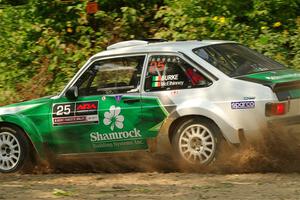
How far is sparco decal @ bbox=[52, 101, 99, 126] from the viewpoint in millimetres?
8134

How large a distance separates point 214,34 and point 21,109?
4.86 m

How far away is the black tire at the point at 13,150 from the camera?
868cm

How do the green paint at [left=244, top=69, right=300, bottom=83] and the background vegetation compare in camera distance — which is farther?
the background vegetation

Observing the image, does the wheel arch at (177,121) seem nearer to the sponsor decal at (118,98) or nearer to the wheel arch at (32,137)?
the sponsor decal at (118,98)

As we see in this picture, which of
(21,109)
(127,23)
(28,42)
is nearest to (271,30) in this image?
(127,23)

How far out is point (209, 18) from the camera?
1247 cm

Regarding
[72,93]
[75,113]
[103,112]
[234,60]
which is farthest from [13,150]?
[234,60]

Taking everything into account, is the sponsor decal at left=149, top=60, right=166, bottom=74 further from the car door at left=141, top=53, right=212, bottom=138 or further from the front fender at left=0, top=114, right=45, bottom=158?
the front fender at left=0, top=114, right=45, bottom=158

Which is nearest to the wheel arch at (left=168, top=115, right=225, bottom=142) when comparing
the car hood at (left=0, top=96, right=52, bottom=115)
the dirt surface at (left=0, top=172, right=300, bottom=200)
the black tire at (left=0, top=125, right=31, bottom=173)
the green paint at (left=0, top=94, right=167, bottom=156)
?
the green paint at (left=0, top=94, right=167, bottom=156)

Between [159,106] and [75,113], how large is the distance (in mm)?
1168

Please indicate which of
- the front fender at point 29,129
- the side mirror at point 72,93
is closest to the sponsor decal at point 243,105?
the side mirror at point 72,93

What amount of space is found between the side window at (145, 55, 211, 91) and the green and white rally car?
0.01 m

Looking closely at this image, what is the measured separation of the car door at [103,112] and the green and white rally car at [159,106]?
12 millimetres

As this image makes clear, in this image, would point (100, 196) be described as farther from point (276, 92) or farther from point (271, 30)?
point (271, 30)
